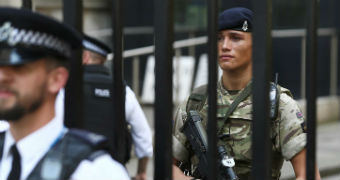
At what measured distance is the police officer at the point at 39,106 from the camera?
1.83 m

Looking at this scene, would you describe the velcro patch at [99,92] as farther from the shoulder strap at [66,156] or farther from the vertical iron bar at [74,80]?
the shoulder strap at [66,156]

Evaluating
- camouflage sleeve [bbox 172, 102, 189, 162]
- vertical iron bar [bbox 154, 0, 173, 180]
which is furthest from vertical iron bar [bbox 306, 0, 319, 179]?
camouflage sleeve [bbox 172, 102, 189, 162]

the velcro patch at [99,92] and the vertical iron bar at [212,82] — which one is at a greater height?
the vertical iron bar at [212,82]

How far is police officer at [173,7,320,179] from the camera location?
3.49 metres

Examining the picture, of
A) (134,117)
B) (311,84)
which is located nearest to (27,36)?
(311,84)

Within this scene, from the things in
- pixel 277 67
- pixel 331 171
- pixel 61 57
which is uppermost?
pixel 61 57

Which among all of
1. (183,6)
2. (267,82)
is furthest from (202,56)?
(267,82)

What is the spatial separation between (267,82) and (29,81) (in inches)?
25.4

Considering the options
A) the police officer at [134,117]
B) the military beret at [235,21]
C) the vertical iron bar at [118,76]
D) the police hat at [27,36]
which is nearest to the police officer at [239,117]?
the military beret at [235,21]

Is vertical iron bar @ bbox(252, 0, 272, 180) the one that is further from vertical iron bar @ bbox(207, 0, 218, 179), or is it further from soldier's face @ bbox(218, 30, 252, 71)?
soldier's face @ bbox(218, 30, 252, 71)

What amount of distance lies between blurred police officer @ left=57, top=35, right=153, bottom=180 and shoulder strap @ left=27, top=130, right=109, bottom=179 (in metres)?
2.02

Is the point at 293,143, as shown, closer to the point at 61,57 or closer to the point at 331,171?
the point at 61,57

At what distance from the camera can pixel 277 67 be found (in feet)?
40.9

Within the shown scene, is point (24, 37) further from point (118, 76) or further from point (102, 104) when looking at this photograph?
point (102, 104)
